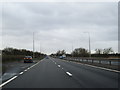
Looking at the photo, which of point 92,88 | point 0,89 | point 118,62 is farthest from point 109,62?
point 0,89

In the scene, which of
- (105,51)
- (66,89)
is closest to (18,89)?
(66,89)

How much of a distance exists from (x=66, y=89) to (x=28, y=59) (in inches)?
1408

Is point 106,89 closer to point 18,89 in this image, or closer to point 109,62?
point 18,89

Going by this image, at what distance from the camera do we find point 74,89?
28.9 ft

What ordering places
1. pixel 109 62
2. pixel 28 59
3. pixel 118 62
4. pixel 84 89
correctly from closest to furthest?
pixel 84 89
pixel 118 62
pixel 109 62
pixel 28 59

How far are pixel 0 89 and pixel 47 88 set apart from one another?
2204 mm

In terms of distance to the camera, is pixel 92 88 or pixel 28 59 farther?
pixel 28 59

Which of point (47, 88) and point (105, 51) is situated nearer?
point (47, 88)

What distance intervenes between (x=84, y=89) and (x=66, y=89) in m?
0.83

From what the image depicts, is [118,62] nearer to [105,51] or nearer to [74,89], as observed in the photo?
[74,89]

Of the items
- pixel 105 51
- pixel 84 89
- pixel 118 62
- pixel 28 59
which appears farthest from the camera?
pixel 105 51

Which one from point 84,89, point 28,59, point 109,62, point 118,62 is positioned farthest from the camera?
point 28,59

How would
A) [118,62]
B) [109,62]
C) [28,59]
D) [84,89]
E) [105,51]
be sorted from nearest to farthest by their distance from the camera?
[84,89]
[118,62]
[109,62]
[28,59]
[105,51]

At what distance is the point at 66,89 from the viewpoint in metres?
8.88
